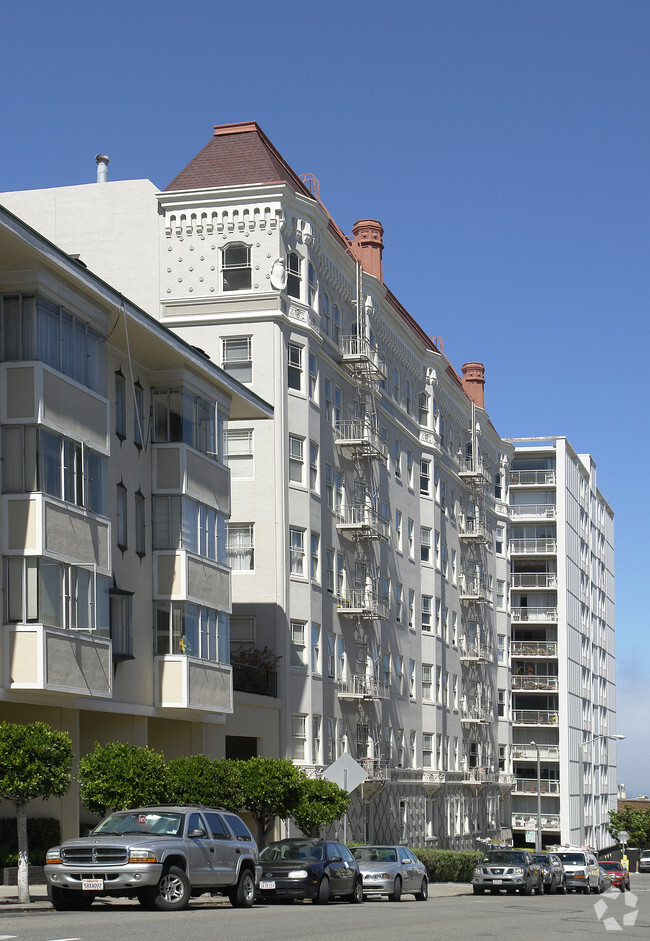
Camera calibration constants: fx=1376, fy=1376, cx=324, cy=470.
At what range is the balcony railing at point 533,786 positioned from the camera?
95.8 m

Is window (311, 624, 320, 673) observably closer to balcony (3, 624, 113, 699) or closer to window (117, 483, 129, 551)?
window (117, 483, 129, 551)

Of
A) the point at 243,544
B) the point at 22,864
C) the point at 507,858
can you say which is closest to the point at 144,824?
the point at 22,864

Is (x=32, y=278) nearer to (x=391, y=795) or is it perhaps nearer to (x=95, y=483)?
(x=95, y=483)

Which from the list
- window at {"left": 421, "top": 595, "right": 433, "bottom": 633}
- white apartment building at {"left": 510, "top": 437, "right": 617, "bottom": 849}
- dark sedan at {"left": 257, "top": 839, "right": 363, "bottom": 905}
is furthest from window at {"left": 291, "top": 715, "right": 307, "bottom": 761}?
white apartment building at {"left": 510, "top": 437, "right": 617, "bottom": 849}

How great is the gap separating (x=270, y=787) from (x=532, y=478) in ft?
235

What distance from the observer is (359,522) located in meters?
52.8

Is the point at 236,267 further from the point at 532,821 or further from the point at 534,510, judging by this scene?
the point at 532,821

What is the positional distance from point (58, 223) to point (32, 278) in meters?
19.5

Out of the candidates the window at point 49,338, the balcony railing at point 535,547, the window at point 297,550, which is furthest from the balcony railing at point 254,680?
the balcony railing at point 535,547

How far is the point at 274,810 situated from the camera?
35.4 meters

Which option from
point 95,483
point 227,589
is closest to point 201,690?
point 227,589

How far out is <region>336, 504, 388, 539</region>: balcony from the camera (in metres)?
51.8

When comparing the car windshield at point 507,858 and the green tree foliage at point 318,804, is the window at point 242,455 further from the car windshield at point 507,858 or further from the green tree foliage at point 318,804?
the car windshield at point 507,858

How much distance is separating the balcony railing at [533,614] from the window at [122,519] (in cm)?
6761
